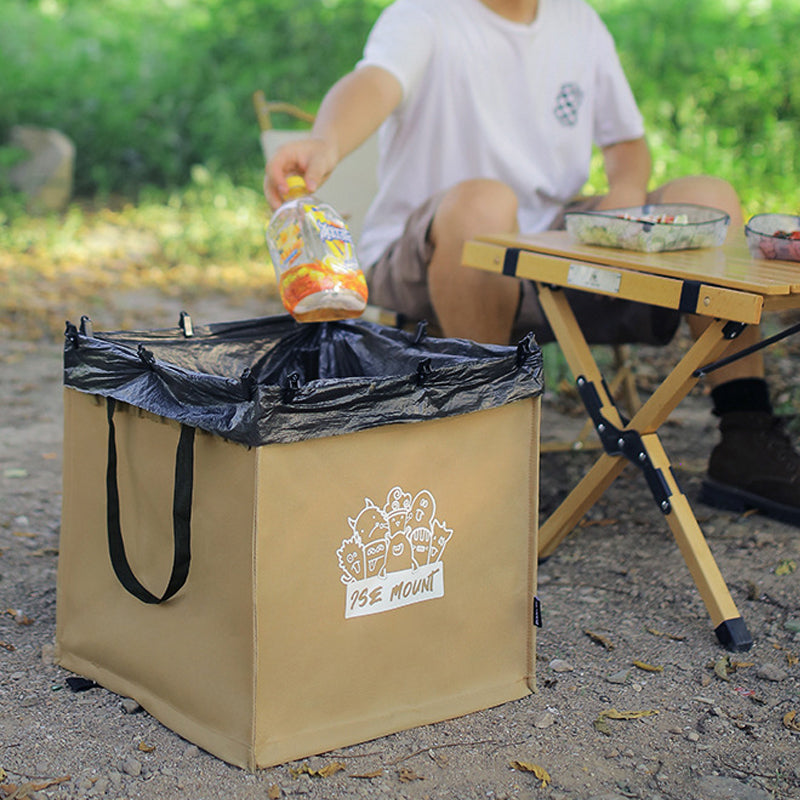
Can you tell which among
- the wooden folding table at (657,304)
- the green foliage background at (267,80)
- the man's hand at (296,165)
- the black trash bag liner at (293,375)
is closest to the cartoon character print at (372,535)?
the black trash bag liner at (293,375)

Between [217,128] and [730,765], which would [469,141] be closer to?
[730,765]

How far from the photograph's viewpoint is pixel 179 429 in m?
1.52

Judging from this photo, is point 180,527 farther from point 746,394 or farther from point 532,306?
point 746,394

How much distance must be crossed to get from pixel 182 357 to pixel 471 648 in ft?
2.32

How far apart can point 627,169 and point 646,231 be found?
86cm

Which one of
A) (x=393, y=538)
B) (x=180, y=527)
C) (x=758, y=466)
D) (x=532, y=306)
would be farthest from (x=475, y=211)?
(x=180, y=527)

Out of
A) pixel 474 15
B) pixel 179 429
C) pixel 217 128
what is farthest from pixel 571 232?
pixel 217 128

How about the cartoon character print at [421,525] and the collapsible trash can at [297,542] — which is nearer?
the collapsible trash can at [297,542]

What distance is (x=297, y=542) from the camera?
144 centimetres

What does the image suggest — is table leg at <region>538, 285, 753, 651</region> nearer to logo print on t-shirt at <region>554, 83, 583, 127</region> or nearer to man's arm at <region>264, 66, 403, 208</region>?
man's arm at <region>264, 66, 403, 208</region>

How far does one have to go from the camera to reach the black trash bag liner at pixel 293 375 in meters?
1.39

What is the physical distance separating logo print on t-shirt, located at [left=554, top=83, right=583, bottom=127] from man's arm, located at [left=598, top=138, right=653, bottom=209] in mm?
186

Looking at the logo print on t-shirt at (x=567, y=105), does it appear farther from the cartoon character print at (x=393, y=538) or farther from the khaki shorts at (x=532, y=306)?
the cartoon character print at (x=393, y=538)

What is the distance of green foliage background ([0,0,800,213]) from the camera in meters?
6.18
